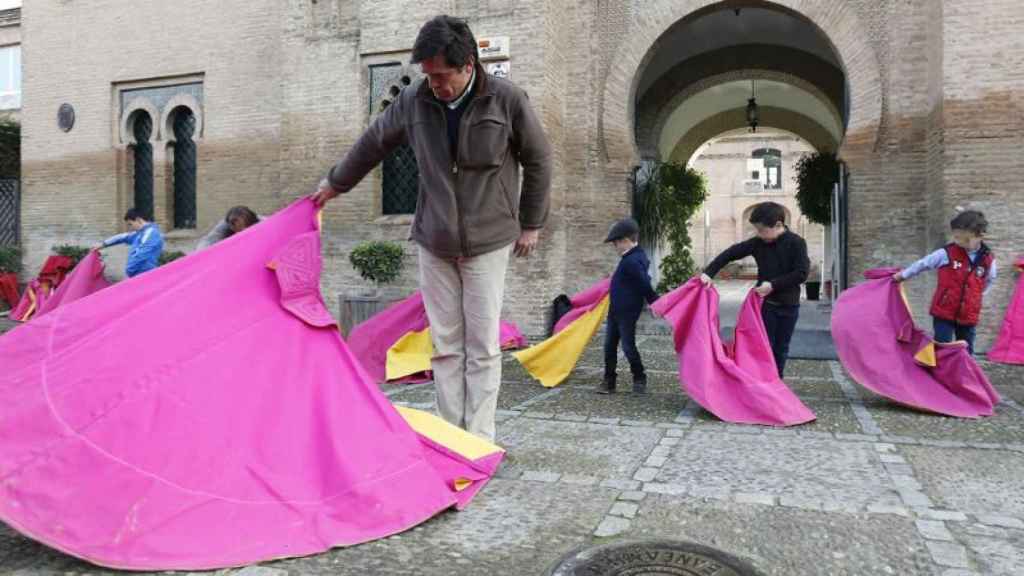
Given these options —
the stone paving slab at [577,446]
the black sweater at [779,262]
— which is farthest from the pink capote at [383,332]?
the black sweater at [779,262]

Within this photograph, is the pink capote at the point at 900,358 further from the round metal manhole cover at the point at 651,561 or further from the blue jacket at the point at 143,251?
the blue jacket at the point at 143,251

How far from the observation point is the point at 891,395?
5492mm

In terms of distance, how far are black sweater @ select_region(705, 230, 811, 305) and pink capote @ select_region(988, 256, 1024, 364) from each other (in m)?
4.25

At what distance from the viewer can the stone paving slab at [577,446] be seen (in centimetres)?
391

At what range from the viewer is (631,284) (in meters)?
6.17

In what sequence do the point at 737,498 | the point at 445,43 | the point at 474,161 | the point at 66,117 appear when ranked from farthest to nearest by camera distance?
1. the point at 66,117
2. the point at 474,161
3. the point at 737,498
4. the point at 445,43

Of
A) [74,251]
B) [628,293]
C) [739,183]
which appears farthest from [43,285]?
[739,183]

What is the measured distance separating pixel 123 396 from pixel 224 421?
35cm

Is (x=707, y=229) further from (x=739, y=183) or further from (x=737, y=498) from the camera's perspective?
(x=737, y=498)

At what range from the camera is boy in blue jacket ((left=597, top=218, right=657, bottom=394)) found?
6113 millimetres

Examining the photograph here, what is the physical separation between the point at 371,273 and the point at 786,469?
7.37 meters

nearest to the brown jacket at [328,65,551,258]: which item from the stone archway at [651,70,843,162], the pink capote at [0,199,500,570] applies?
the pink capote at [0,199,500,570]

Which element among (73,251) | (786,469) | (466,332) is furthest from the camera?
(73,251)

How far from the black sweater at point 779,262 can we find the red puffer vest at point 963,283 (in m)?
1.28
